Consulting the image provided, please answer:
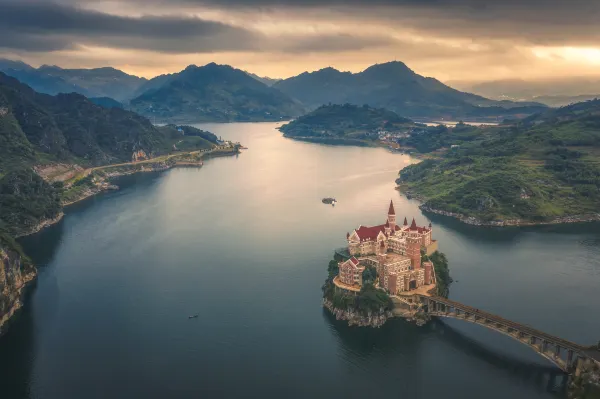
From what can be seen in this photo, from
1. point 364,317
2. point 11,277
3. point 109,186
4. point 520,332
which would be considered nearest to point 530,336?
point 520,332

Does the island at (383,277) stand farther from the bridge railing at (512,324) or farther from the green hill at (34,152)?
the green hill at (34,152)

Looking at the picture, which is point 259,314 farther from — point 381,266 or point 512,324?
point 512,324

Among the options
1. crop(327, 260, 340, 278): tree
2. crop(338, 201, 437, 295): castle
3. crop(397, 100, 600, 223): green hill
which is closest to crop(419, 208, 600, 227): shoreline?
crop(397, 100, 600, 223): green hill

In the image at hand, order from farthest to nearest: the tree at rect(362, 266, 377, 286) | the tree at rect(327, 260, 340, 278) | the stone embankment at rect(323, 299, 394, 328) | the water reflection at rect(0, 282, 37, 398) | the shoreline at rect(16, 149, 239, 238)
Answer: the shoreline at rect(16, 149, 239, 238)
the tree at rect(327, 260, 340, 278)
the tree at rect(362, 266, 377, 286)
the stone embankment at rect(323, 299, 394, 328)
the water reflection at rect(0, 282, 37, 398)

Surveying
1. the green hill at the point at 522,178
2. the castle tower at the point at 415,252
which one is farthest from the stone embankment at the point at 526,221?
the castle tower at the point at 415,252

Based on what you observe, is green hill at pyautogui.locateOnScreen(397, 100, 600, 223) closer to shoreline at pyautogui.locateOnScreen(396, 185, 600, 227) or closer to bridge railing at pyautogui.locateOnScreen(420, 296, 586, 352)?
shoreline at pyautogui.locateOnScreen(396, 185, 600, 227)

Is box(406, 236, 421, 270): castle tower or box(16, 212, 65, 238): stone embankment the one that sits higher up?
box(406, 236, 421, 270): castle tower
